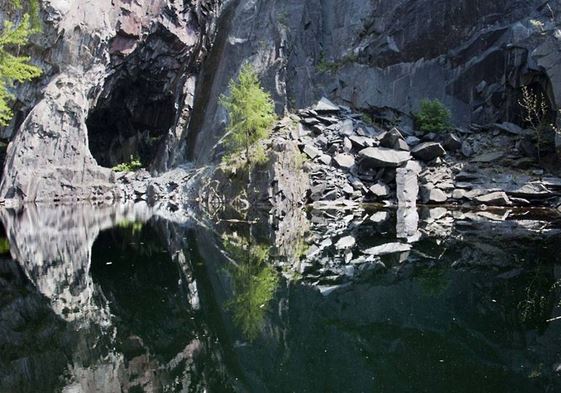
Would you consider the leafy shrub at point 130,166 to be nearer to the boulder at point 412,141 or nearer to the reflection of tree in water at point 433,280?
the boulder at point 412,141

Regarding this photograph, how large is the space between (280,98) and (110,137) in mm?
18609

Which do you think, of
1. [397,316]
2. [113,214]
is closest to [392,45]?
[113,214]

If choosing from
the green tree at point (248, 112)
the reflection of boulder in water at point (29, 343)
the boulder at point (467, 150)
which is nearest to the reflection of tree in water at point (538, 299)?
the reflection of boulder in water at point (29, 343)

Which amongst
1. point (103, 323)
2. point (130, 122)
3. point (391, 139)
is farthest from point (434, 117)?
point (103, 323)

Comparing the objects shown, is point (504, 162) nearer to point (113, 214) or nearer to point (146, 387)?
point (113, 214)

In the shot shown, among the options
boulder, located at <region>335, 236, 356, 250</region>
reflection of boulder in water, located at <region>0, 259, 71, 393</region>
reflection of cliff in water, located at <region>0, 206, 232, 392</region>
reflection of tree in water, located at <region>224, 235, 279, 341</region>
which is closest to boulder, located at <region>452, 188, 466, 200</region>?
boulder, located at <region>335, 236, 356, 250</region>

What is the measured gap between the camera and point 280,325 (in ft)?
24.0

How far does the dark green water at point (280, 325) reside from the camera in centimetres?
552

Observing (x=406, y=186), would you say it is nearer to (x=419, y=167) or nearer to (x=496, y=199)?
(x=419, y=167)

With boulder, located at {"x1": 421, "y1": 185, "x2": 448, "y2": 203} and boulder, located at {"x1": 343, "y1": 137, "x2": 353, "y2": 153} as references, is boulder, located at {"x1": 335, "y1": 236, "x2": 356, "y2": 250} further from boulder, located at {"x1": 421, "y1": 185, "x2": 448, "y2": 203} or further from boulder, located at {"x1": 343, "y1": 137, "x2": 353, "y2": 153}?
boulder, located at {"x1": 343, "y1": 137, "x2": 353, "y2": 153}

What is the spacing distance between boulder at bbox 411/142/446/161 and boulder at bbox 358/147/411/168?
0.65m

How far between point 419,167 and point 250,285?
21514 mm

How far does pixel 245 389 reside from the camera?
5316 millimetres

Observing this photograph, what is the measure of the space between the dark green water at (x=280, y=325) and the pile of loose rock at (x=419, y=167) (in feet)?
44.3
